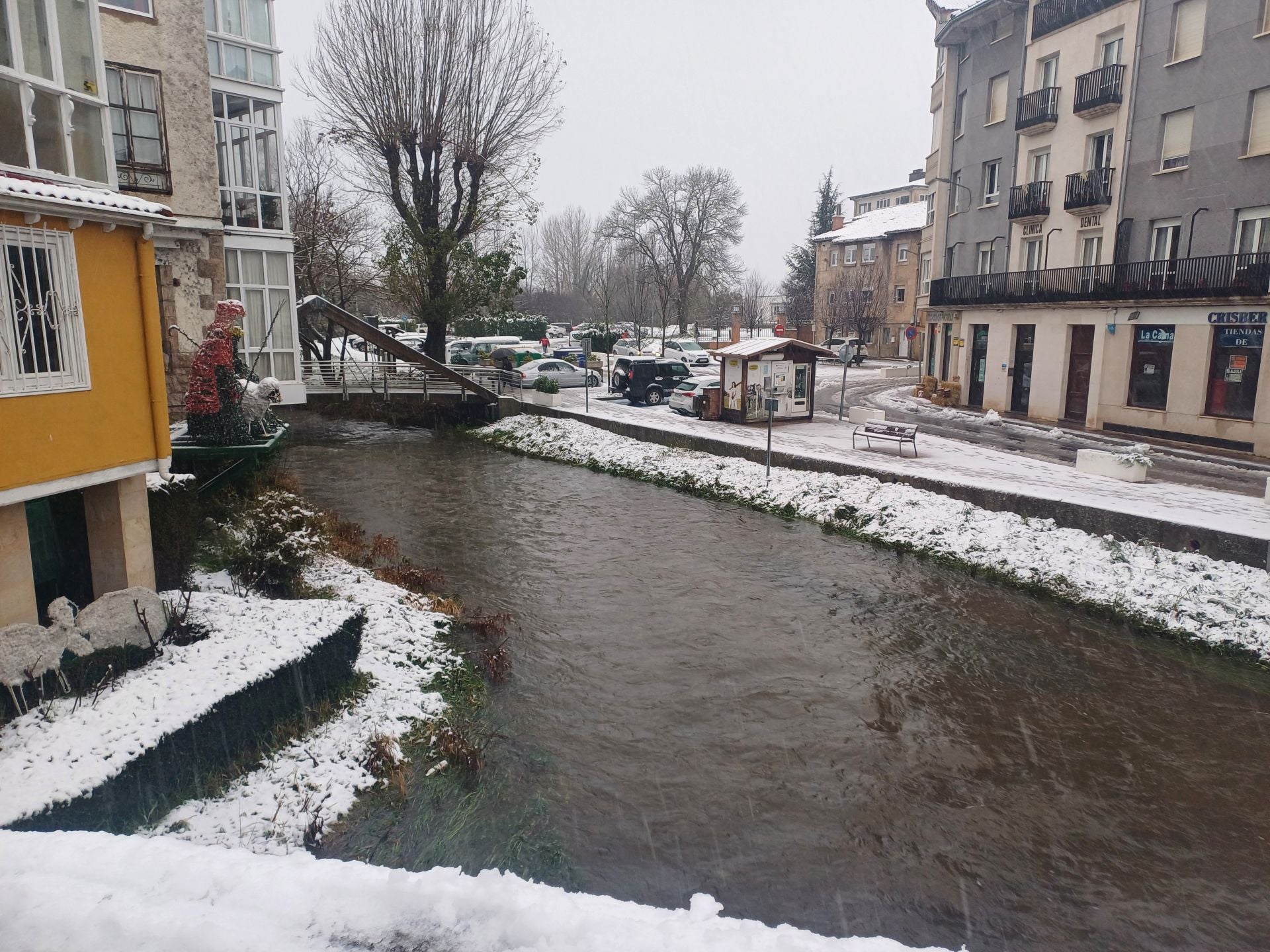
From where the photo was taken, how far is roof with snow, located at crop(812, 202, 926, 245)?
5531 cm

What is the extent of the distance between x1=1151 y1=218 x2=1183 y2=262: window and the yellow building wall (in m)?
24.0

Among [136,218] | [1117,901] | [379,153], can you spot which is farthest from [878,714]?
[379,153]

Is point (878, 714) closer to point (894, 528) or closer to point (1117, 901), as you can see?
point (1117, 901)

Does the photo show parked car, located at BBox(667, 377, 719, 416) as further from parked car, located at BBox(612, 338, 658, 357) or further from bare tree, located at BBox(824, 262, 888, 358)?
bare tree, located at BBox(824, 262, 888, 358)

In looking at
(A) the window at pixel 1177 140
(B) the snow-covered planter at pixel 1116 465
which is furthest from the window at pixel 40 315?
(A) the window at pixel 1177 140

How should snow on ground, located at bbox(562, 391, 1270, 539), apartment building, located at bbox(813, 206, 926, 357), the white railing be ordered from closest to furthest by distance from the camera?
snow on ground, located at bbox(562, 391, 1270, 539)
the white railing
apartment building, located at bbox(813, 206, 926, 357)

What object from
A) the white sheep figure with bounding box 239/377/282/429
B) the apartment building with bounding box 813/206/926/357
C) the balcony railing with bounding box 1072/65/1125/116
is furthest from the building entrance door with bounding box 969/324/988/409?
the white sheep figure with bounding box 239/377/282/429

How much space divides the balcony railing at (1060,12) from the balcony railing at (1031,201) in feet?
15.3

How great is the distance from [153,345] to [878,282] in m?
52.9

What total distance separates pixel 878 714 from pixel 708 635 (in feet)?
8.32

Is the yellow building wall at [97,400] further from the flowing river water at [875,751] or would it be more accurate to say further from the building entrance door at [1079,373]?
the building entrance door at [1079,373]

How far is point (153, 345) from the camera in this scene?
25.3 feet

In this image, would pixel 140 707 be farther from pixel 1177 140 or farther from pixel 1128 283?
pixel 1177 140

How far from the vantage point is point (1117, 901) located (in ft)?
19.2
